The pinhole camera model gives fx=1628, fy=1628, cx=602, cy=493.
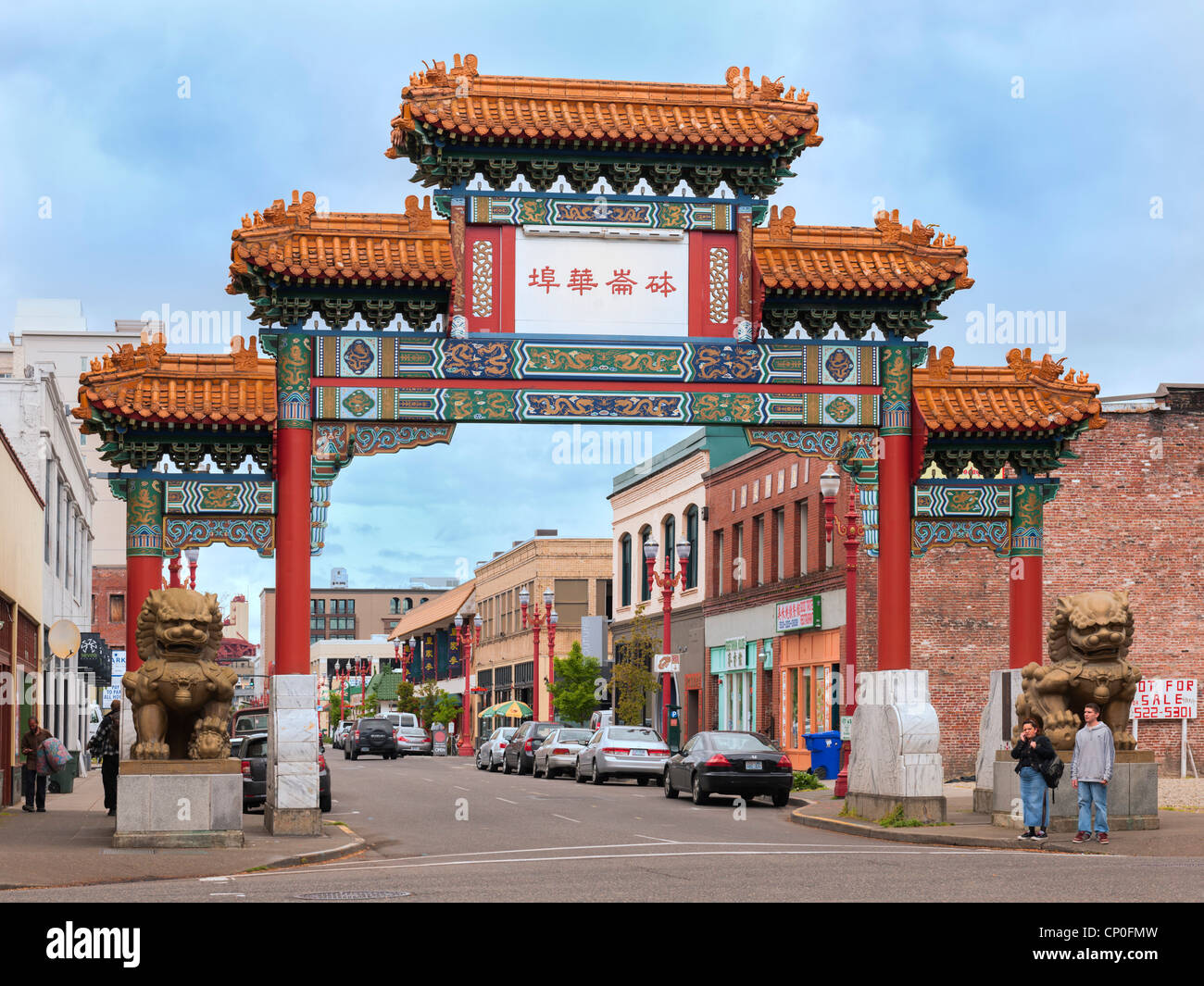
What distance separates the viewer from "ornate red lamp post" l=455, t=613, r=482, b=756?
75.9 metres

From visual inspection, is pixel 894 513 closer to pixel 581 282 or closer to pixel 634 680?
pixel 581 282

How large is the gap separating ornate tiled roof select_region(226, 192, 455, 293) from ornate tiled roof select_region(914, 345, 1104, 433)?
7101 millimetres

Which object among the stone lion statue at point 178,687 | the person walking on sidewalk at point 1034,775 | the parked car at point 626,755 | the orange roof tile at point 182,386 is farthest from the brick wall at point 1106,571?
the stone lion statue at point 178,687

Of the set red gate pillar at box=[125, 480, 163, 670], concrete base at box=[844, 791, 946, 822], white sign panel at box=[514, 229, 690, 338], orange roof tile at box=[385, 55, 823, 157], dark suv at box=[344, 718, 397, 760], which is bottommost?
dark suv at box=[344, 718, 397, 760]

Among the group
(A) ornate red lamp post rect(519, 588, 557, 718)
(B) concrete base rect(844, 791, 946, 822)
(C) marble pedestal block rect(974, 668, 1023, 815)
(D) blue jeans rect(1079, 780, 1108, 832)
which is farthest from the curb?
(A) ornate red lamp post rect(519, 588, 557, 718)

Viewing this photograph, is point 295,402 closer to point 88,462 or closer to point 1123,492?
point 1123,492

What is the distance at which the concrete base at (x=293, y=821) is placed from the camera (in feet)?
67.5

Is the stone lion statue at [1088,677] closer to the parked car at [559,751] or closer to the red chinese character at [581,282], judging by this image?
the red chinese character at [581,282]

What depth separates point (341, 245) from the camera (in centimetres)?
2141

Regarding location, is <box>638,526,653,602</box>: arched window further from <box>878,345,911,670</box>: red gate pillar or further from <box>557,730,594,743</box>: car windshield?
<box>878,345,911,670</box>: red gate pillar

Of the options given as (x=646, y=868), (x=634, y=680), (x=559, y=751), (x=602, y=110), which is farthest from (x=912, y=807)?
(x=634, y=680)

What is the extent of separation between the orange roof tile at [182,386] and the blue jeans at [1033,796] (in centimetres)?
1055
